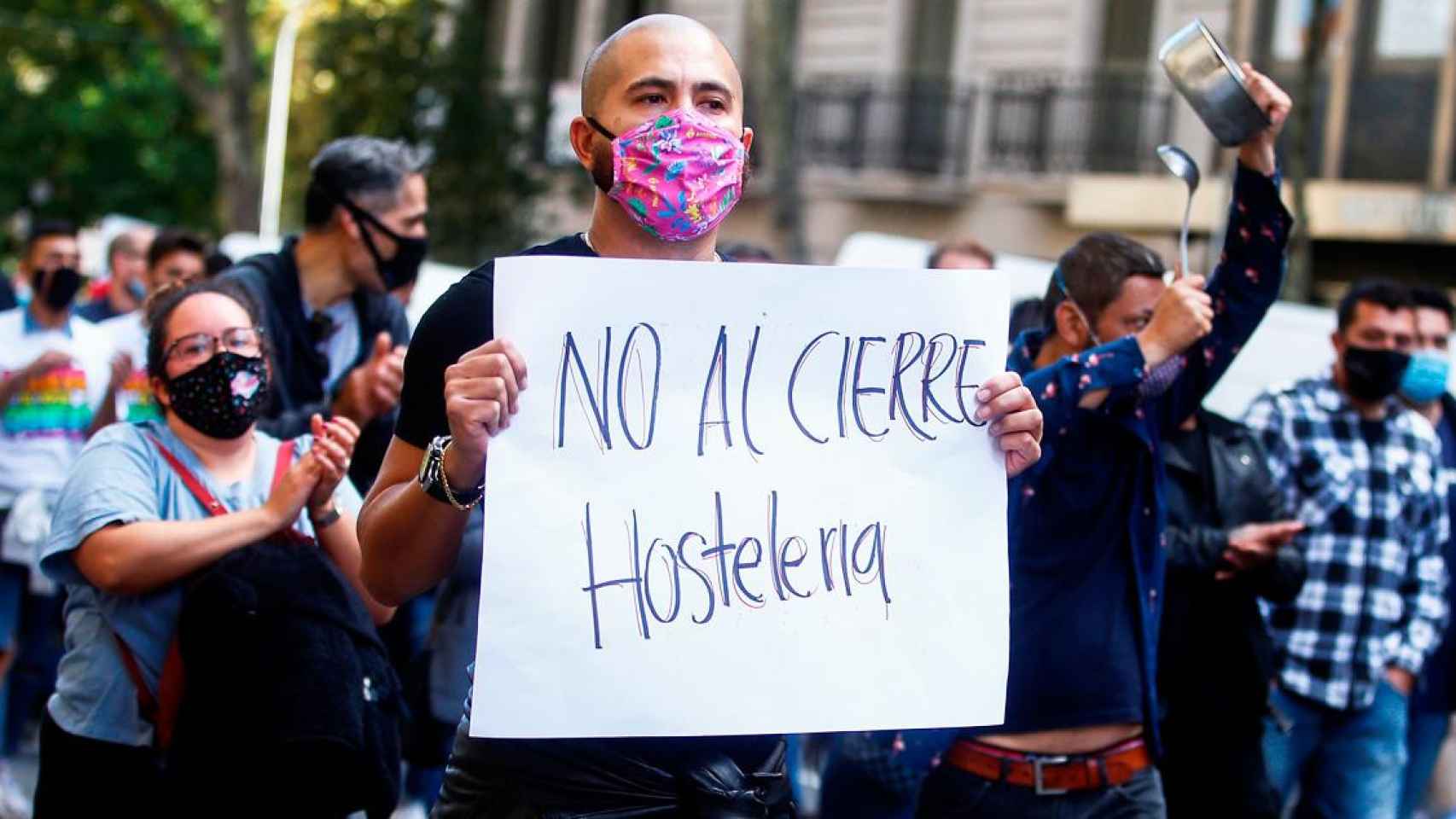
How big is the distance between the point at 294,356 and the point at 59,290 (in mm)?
2915

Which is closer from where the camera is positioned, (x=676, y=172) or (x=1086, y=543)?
(x=676, y=172)

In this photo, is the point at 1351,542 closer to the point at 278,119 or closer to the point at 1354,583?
the point at 1354,583

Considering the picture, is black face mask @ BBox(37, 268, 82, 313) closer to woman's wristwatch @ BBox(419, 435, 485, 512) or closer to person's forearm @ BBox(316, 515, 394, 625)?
person's forearm @ BBox(316, 515, 394, 625)

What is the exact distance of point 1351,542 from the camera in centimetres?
580

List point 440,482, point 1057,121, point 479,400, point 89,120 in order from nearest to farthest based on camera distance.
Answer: point 479,400, point 440,482, point 1057,121, point 89,120

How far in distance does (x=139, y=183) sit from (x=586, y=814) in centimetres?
3246

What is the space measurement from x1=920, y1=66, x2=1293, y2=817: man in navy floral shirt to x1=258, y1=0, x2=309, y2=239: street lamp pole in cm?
2867

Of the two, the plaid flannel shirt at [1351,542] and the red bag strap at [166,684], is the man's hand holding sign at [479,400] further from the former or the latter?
the plaid flannel shirt at [1351,542]

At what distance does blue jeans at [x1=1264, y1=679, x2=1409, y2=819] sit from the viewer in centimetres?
570

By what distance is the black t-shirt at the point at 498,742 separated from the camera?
276cm

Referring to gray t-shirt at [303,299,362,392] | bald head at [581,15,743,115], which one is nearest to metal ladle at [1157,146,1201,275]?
bald head at [581,15,743,115]

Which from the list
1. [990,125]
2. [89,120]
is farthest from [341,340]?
[89,120]

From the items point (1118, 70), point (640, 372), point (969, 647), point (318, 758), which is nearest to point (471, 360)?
point (640, 372)

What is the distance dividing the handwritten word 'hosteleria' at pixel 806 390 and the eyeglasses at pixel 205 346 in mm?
1782
